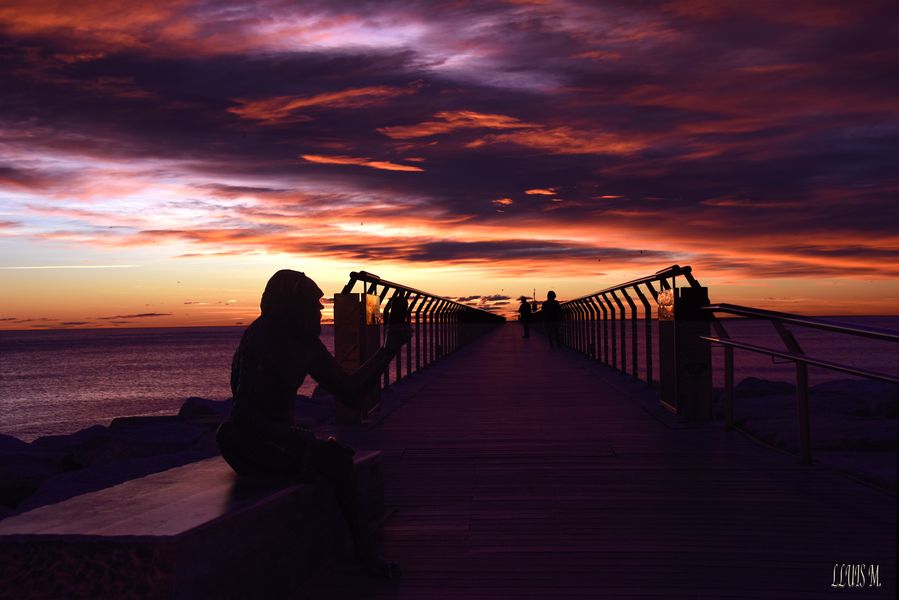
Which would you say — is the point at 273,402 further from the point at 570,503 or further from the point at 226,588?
the point at 570,503

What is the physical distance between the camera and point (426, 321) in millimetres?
16844

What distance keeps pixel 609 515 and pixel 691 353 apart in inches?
138

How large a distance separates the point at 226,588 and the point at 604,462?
11.6 feet

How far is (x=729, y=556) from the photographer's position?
373 centimetres

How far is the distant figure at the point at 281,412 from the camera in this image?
3.60 metres

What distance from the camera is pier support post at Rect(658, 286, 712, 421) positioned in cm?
770

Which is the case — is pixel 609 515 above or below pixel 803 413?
below

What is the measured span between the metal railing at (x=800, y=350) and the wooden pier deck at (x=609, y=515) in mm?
226

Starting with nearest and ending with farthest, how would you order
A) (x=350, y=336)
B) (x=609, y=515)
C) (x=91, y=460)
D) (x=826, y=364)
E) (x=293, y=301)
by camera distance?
(x=293, y=301) < (x=609, y=515) < (x=826, y=364) < (x=350, y=336) < (x=91, y=460)

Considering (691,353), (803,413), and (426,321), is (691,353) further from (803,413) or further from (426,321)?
(426,321)

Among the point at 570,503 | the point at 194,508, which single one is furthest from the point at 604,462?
the point at 194,508

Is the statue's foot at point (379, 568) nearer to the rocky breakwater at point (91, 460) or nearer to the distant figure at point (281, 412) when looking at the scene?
the distant figure at point (281, 412)

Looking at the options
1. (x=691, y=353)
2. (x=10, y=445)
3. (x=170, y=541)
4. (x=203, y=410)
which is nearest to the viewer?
(x=170, y=541)

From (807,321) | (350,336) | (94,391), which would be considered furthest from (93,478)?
(94,391)
